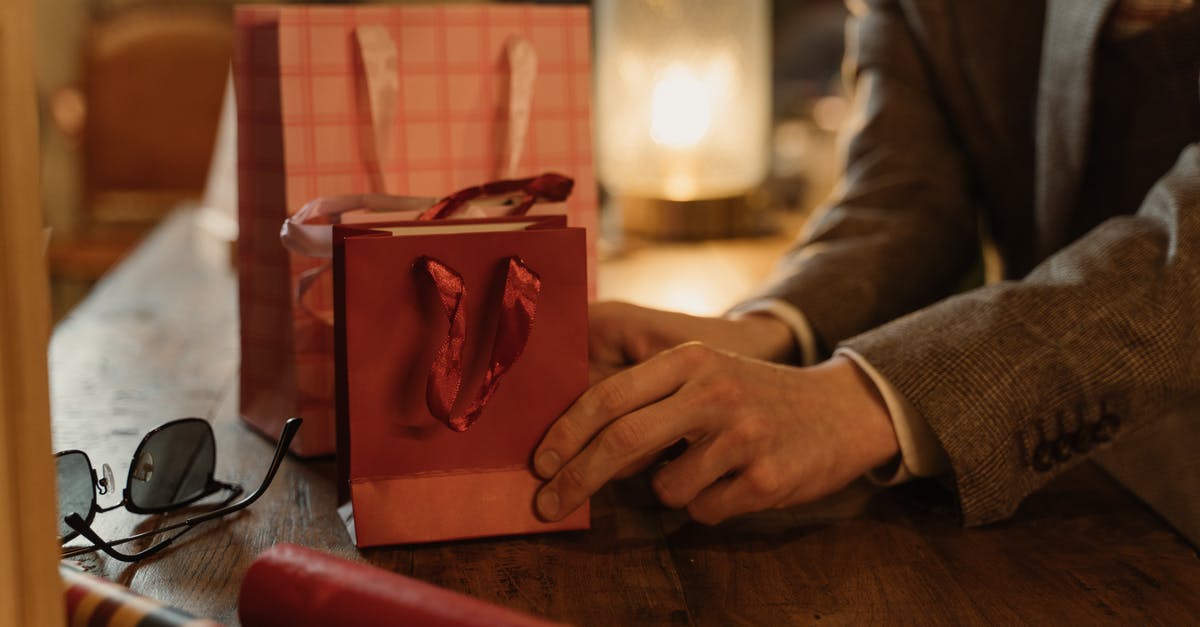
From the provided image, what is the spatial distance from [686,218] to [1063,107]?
0.76 m

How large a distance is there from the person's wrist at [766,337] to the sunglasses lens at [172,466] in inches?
16.0

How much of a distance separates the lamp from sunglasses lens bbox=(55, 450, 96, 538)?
1.21 metres

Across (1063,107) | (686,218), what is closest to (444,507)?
(1063,107)

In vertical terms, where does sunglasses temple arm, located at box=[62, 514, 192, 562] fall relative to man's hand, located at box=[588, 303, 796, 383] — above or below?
below

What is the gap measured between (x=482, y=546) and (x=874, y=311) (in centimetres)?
48

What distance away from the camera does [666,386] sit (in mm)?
676

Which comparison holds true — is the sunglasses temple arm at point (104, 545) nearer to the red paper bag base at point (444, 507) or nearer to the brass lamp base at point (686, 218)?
the red paper bag base at point (444, 507)

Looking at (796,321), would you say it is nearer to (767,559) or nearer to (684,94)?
(767,559)

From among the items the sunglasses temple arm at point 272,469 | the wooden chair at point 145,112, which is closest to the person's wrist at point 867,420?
the sunglasses temple arm at point 272,469

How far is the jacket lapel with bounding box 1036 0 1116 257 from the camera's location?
3.40ft

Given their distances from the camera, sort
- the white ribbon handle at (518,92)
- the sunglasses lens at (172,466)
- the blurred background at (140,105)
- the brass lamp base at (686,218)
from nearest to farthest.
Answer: the sunglasses lens at (172,466) < the white ribbon handle at (518,92) < the brass lamp base at (686,218) < the blurred background at (140,105)

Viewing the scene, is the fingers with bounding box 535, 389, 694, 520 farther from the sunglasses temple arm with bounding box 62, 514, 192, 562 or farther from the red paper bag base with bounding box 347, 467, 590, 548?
the sunglasses temple arm with bounding box 62, 514, 192, 562

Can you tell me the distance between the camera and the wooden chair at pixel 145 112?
333 cm

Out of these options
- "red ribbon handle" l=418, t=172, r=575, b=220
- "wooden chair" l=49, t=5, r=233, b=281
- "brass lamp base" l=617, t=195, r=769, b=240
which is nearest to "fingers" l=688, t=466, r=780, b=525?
"red ribbon handle" l=418, t=172, r=575, b=220
